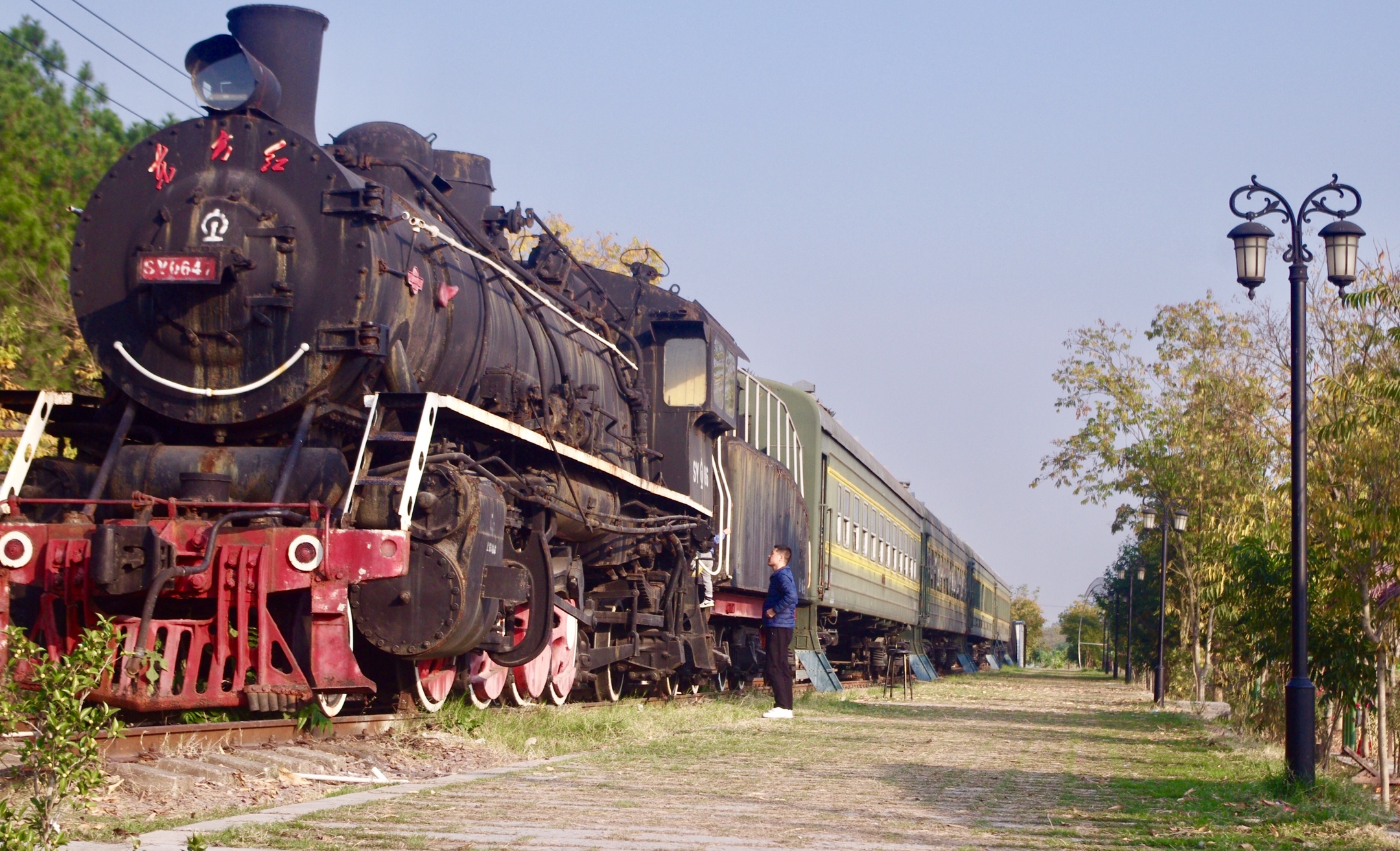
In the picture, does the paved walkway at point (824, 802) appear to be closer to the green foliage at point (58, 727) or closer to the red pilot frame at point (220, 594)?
the green foliage at point (58, 727)

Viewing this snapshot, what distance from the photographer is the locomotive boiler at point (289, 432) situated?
282 inches

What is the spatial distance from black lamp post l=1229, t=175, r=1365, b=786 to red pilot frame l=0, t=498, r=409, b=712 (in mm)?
5275

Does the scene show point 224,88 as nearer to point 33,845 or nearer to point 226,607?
point 226,607

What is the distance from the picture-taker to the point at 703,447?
44.4 ft

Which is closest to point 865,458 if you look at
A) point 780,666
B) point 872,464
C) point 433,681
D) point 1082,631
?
point 872,464

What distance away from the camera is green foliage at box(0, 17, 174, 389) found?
52.8 feet

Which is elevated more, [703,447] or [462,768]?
[703,447]

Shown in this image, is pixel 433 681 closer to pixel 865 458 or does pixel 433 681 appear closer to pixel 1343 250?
pixel 1343 250

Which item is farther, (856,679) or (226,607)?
(856,679)

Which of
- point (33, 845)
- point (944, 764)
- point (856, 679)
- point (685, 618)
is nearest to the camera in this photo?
point (33, 845)

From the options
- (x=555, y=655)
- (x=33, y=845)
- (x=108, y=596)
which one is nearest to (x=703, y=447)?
(x=555, y=655)

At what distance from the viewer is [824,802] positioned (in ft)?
21.5

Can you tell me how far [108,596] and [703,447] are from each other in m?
7.08

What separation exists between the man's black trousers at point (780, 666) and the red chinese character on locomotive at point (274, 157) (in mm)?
6651
